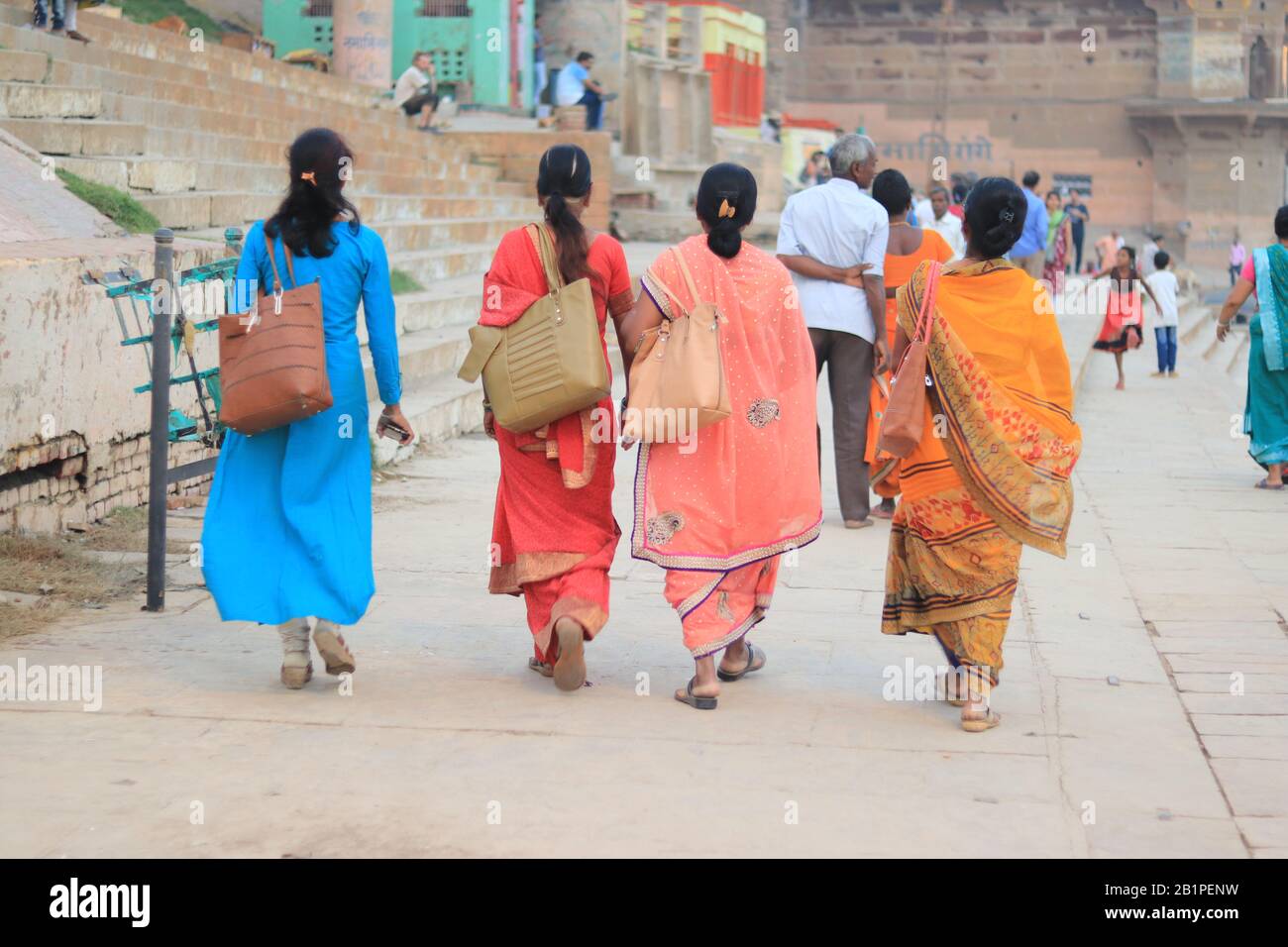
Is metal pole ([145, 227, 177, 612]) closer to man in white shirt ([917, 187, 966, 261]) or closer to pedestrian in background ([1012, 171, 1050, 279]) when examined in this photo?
man in white shirt ([917, 187, 966, 261])

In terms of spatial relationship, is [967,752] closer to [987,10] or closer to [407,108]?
[407,108]

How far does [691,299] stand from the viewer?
4613 mm

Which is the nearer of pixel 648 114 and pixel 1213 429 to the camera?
pixel 1213 429

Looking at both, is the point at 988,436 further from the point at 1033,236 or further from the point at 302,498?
the point at 1033,236

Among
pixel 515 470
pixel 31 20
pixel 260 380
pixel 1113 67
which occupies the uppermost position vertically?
pixel 1113 67

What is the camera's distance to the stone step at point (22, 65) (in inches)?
398

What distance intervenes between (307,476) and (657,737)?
1.27 m

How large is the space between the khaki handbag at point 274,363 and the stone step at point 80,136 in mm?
4944

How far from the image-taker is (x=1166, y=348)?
1552 centimetres

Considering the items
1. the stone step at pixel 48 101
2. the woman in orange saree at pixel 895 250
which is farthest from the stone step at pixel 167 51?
the woman in orange saree at pixel 895 250

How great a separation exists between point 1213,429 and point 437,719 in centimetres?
902

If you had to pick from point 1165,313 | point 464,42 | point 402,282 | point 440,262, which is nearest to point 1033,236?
point 1165,313

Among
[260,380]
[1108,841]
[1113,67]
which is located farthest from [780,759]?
[1113,67]

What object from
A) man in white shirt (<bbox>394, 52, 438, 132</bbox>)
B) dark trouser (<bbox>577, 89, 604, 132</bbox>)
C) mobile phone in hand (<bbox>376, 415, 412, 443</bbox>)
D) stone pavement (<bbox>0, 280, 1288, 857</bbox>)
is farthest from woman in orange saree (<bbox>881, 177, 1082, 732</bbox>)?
dark trouser (<bbox>577, 89, 604, 132</bbox>)
